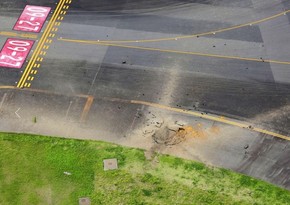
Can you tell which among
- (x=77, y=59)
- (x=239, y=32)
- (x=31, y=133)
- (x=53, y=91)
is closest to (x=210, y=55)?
(x=239, y=32)

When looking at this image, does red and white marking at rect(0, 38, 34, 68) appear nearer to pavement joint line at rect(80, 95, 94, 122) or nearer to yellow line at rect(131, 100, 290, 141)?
pavement joint line at rect(80, 95, 94, 122)

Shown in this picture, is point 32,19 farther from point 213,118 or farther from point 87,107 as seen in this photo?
point 213,118

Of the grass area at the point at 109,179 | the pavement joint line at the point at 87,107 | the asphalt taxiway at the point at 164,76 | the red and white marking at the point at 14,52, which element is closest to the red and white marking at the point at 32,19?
the asphalt taxiway at the point at 164,76

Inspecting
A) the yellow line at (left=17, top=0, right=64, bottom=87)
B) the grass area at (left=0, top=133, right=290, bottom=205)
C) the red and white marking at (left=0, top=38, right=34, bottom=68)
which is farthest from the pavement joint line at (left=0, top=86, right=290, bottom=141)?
the grass area at (left=0, top=133, right=290, bottom=205)

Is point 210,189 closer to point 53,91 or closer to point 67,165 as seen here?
point 67,165

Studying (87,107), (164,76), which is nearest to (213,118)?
(164,76)

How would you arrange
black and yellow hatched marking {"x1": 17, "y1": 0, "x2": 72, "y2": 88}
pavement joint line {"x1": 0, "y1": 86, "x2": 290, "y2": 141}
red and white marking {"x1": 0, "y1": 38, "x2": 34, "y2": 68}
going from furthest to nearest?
1. red and white marking {"x1": 0, "y1": 38, "x2": 34, "y2": 68}
2. black and yellow hatched marking {"x1": 17, "y1": 0, "x2": 72, "y2": 88}
3. pavement joint line {"x1": 0, "y1": 86, "x2": 290, "y2": 141}
